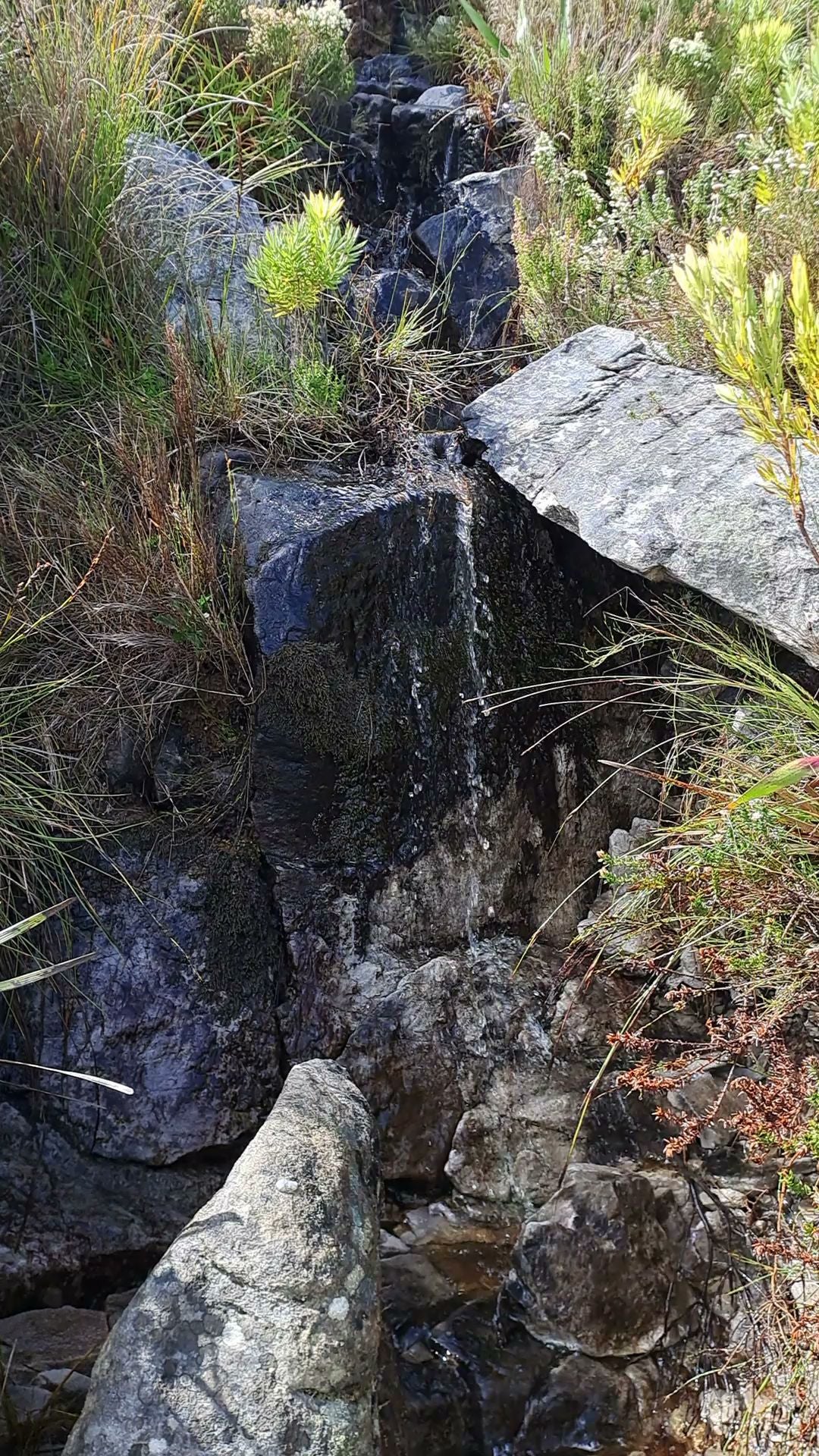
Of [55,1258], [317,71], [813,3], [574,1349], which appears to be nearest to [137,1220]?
[55,1258]

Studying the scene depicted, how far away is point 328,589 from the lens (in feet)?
11.3

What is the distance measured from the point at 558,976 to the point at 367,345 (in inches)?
94.8

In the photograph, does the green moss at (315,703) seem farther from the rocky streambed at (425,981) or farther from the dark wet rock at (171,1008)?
the dark wet rock at (171,1008)

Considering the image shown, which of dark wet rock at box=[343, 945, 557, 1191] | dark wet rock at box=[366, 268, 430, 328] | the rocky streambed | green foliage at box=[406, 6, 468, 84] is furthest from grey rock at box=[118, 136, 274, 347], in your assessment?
dark wet rock at box=[343, 945, 557, 1191]

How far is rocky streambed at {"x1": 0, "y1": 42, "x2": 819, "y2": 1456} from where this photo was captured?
101 inches

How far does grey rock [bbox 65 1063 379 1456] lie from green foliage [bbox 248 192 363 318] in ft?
8.61

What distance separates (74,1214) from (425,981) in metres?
1.17

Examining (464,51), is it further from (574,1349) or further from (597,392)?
(574,1349)

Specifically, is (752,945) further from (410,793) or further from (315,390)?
(315,390)

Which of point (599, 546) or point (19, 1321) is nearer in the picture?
point (19, 1321)

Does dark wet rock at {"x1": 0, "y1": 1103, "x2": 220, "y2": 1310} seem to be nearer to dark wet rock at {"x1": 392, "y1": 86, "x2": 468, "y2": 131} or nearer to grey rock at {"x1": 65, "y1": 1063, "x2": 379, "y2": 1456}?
grey rock at {"x1": 65, "y1": 1063, "x2": 379, "y2": 1456}

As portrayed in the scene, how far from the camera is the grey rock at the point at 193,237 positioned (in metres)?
4.06

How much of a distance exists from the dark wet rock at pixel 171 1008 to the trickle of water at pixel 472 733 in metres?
0.63

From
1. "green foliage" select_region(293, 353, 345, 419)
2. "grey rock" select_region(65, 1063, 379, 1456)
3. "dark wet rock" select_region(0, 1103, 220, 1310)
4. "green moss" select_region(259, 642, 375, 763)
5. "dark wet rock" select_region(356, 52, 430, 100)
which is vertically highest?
"dark wet rock" select_region(356, 52, 430, 100)
